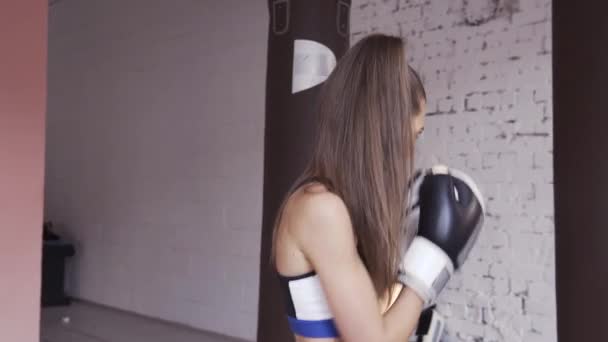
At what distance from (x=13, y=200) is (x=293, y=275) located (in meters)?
2.07

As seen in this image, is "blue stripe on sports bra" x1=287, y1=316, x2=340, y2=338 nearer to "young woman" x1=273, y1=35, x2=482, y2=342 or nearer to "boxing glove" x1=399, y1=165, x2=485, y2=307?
"young woman" x1=273, y1=35, x2=482, y2=342

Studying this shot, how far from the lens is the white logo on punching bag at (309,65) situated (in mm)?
1823

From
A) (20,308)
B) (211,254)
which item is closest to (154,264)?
(211,254)

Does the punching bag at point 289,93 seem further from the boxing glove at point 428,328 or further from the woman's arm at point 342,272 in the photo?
the woman's arm at point 342,272

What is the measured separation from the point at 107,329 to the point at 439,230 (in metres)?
4.31

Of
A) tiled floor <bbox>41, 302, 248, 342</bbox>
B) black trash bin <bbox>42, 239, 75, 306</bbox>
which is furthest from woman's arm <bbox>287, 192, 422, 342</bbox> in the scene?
black trash bin <bbox>42, 239, 75, 306</bbox>

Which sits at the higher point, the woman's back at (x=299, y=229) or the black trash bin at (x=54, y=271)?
the woman's back at (x=299, y=229)

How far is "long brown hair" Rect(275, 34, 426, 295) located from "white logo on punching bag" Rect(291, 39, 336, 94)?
1.82ft

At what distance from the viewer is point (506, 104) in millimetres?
3379

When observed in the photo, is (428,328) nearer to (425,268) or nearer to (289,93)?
(425,268)

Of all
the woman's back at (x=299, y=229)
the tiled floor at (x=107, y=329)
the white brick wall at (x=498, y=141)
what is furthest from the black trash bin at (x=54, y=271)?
the woman's back at (x=299, y=229)

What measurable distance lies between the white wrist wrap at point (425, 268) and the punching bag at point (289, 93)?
57 centimetres

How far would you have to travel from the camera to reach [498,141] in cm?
341

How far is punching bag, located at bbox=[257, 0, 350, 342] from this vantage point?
5.98ft
